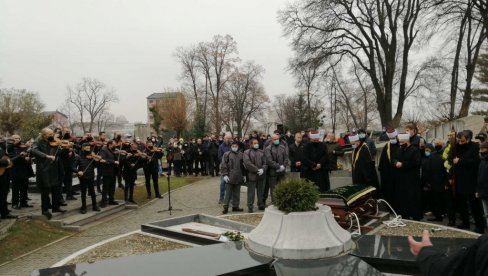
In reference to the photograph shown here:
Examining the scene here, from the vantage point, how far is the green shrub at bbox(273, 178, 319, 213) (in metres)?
5.54

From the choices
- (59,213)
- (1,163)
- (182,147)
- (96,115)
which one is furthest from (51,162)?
A: (96,115)

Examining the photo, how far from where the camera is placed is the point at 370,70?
28.9 meters

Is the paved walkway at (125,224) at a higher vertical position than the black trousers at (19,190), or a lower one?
lower

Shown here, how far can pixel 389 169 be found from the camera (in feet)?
34.3

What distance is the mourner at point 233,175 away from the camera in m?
11.7

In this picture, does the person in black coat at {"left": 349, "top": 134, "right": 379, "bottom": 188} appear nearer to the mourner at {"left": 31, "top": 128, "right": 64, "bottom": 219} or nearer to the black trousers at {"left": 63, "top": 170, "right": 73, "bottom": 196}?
the mourner at {"left": 31, "top": 128, "right": 64, "bottom": 219}

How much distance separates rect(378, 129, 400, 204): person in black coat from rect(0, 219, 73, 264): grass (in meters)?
7.60

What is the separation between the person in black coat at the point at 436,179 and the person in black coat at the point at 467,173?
0.57 meters

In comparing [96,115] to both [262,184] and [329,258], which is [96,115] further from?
[329,258]

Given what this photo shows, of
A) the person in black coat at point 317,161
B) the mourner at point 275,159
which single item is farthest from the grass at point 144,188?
the person in black coat at point 317,161

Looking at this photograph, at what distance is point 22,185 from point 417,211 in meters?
10.0

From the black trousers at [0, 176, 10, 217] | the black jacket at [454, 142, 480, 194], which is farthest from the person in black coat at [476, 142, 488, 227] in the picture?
the black trousers at [0, 176, 10, 217]

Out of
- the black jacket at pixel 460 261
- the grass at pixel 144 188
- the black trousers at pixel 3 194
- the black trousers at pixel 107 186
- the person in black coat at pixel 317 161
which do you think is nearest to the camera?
the black jacket at pixel 460 261

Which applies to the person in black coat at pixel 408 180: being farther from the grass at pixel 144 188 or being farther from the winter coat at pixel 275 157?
the grass at pixel 144 188
